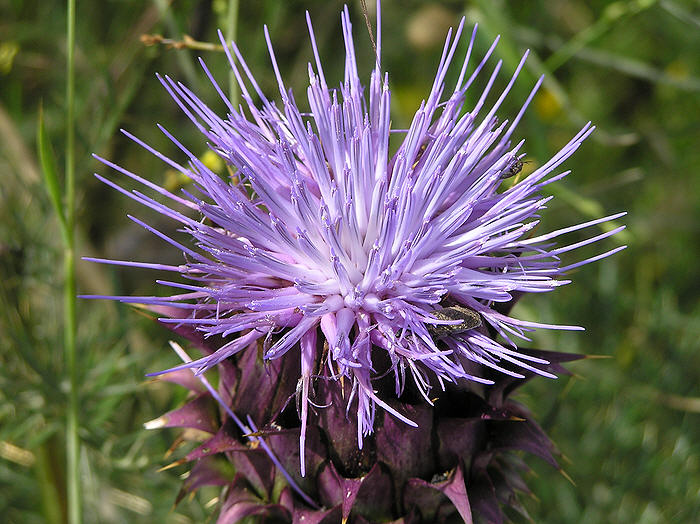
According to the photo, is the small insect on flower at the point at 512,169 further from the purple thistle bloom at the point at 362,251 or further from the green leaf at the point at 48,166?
the green leaf at the point at 48,166

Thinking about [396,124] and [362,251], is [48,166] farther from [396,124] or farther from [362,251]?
[396,124]

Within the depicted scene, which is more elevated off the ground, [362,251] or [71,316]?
[362,251]

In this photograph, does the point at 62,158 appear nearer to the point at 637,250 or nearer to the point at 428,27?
the point at 428,27

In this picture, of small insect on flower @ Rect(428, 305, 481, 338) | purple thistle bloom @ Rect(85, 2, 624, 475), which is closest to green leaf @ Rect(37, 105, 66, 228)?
purple thistle bloom @ Rect(85, 2, 624, 475)

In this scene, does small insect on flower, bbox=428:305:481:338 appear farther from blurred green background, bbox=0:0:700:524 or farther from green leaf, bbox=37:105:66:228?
green leaf, bbox=37:105:66:228

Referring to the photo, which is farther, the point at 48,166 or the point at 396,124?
the point at 396,124

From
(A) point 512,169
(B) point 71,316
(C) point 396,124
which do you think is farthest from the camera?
(C) point 396,124

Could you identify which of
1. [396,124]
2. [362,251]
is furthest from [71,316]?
[396,124]

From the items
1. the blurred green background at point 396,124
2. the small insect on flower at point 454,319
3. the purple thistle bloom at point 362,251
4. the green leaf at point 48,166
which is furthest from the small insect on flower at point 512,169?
the green leaf at point 48,166
